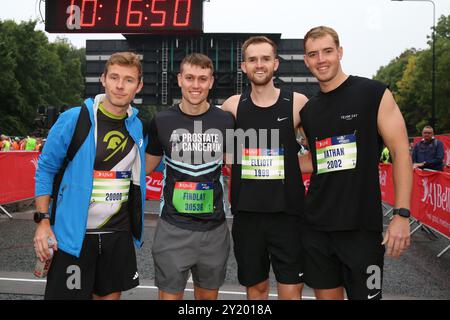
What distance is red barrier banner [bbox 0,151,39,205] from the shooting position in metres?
9.48

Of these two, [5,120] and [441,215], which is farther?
[5,120]

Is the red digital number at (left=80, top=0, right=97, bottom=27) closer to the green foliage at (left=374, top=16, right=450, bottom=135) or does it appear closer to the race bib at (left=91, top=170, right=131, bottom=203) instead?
the race bib at (left=91, top=170, right=131, bottom=203)

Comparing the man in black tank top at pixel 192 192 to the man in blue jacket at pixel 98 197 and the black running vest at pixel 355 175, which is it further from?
the black running vest at pixel 355 175

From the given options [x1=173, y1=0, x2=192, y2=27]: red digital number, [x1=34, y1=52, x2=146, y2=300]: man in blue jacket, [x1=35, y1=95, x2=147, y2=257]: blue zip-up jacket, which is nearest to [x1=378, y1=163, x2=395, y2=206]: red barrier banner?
[x1=173, y1=0, x2=192, y2=27]: red digital number

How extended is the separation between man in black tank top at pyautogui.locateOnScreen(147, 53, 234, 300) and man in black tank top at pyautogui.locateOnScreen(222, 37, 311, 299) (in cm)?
15

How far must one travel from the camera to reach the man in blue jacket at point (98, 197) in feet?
9.28

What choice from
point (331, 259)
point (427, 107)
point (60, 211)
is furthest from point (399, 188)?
point (427, 107)

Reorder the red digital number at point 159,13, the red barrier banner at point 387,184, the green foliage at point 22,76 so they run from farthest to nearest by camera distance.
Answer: the green foliage at point 22,76, the red barrier banner at point 387,184, the red digital number at point 159,13

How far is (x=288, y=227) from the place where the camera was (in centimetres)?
318

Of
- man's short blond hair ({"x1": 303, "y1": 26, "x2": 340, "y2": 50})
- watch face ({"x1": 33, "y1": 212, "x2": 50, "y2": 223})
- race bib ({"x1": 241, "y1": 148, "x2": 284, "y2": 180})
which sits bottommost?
watch face ({"x1": 33, "y1": 212, "x2": 50, "y2": 223})

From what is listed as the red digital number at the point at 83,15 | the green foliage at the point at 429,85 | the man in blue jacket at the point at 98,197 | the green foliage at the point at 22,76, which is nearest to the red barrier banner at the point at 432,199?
the man in blue jacket at the point at 98,197

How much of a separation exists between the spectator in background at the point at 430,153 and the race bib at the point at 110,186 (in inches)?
362

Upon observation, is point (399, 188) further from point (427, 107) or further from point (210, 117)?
point (427, 107)
